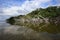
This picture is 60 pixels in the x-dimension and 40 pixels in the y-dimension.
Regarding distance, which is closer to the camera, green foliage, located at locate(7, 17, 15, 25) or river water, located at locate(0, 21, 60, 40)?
river water, located at locate(0, 21, 60, 40)

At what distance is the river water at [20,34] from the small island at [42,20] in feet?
0.42

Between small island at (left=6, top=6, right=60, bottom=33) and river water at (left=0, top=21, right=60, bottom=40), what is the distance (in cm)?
13

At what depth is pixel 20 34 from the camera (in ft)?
8.82

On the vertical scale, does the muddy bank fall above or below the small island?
below

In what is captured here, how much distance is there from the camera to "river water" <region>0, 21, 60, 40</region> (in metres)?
2.58

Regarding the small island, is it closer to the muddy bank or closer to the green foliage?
the green foliage

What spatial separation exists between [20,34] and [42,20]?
64 cm

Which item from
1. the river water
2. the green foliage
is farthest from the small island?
the river water

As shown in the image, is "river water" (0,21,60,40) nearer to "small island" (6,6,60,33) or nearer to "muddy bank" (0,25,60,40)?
"muddy bank" (0,25,60,40)

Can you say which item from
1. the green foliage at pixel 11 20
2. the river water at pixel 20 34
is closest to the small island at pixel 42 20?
the green foliage at pixel 11 20

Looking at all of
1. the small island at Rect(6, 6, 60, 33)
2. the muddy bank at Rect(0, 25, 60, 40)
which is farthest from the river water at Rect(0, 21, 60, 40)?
the small island at Rect(6, 6, 60, 33)

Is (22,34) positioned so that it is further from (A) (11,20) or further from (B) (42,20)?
(B) (42,20)

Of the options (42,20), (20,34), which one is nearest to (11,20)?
(20,34)

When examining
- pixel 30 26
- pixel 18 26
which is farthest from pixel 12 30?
pixel 30 26
